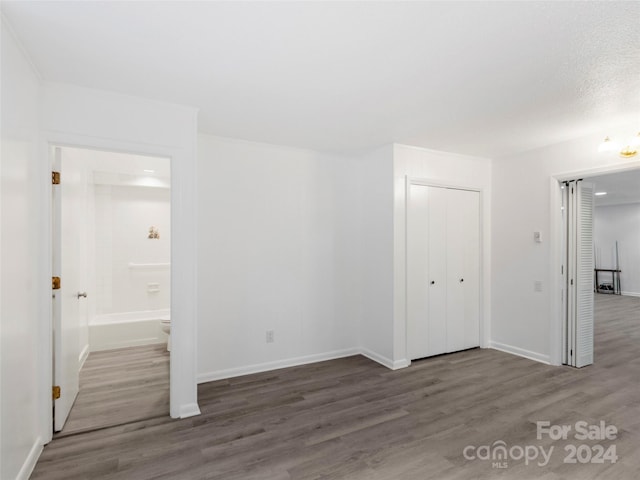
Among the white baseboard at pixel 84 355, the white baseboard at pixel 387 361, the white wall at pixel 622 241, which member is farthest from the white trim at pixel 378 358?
the white wall at pixel 622 241

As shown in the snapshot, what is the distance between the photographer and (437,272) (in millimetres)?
4125

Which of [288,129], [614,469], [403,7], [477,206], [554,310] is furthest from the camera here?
[477,206]

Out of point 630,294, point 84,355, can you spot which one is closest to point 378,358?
point 84,355

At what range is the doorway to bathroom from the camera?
258 cm

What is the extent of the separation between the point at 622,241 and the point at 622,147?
811 cm

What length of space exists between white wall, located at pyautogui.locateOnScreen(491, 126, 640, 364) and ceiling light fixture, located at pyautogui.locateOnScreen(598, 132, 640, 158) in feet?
0.45

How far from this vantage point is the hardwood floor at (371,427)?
6.81ft

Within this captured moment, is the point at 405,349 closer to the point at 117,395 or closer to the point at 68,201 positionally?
the point at 117,395

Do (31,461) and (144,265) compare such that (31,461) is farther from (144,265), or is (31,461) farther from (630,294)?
(630,294)

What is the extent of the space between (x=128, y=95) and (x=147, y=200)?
303cm

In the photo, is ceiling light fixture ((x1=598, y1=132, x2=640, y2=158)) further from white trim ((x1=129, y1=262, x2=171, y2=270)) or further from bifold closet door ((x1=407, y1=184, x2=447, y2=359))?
white trim ((x1=129, y1=262, x2=171, y2=270))

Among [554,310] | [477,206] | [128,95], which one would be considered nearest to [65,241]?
[128,95]

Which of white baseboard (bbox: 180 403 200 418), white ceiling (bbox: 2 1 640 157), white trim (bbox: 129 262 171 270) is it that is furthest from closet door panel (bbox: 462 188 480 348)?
white trim (bbox: 129 262 171 270)

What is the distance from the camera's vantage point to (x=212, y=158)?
3.56m
